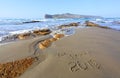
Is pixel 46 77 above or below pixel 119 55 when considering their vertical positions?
above

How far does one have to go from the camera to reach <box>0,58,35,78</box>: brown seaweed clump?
12.6 ft

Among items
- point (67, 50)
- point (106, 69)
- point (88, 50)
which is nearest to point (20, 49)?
point (67, 50)

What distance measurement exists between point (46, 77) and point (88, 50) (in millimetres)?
2406

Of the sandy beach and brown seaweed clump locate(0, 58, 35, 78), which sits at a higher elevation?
brown seaweed clump locate(0, 58, 35, 78)

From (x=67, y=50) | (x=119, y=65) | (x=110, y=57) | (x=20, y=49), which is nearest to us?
(x=119, y=65)

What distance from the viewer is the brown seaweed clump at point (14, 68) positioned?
3.83 m

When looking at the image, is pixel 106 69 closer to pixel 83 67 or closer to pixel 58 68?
pixel 83 67

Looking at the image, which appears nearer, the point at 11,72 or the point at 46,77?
the point at 46,77

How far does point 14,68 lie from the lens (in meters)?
4.14

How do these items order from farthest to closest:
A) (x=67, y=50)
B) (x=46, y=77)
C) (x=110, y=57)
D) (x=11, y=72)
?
(x=67, y=50), (x=110, y=57), (x=11, y=72), (x=46, y=77)

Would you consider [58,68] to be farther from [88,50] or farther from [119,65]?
[88,50]

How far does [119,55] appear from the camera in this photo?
5391 millimetres

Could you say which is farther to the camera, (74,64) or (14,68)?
(74,64)

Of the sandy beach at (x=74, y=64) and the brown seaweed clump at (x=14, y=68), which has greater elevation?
the brown seaweed clump at (x=14, y=68)
